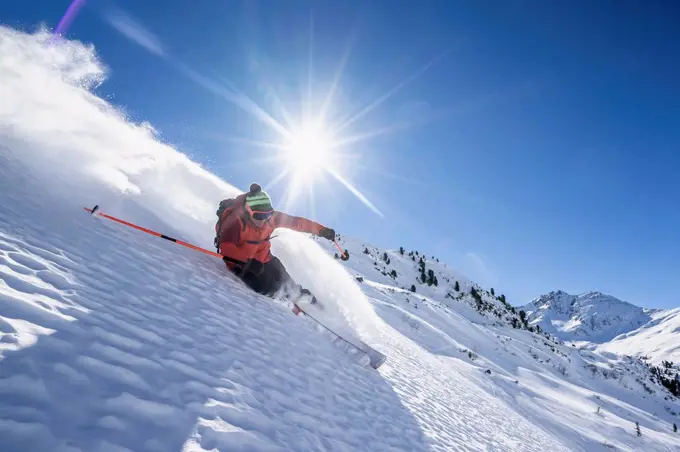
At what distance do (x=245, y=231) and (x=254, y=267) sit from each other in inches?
44.5

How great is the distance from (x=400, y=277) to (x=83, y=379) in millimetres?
64028

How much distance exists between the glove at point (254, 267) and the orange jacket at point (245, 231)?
→ 0.11 m

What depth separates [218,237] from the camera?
8141 millimetres

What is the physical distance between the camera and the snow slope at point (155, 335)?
2596mm

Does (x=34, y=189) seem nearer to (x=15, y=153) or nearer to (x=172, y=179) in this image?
(x=15, y=153)

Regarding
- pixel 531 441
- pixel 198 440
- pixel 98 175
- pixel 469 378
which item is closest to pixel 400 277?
pixel 469 378

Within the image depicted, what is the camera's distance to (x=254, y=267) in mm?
8445

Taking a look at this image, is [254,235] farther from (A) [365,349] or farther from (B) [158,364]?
(B) [158,364]

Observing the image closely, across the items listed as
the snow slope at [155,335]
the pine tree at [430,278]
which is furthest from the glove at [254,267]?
the pine tree at [430,278]

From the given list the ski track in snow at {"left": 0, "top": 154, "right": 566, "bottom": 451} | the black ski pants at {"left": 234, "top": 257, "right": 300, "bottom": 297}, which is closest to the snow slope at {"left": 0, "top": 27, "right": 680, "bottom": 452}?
the ski track in snow at {"left": 0, "top": 154, "right": 566, "bottom": 451}

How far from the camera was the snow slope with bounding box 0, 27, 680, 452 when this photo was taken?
2.60 meters

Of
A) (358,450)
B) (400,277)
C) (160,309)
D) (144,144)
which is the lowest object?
(358,450)

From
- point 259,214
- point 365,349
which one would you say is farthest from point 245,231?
point 365,349

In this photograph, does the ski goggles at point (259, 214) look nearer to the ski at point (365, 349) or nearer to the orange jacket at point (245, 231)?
the orange jacket at point (245, 231)
